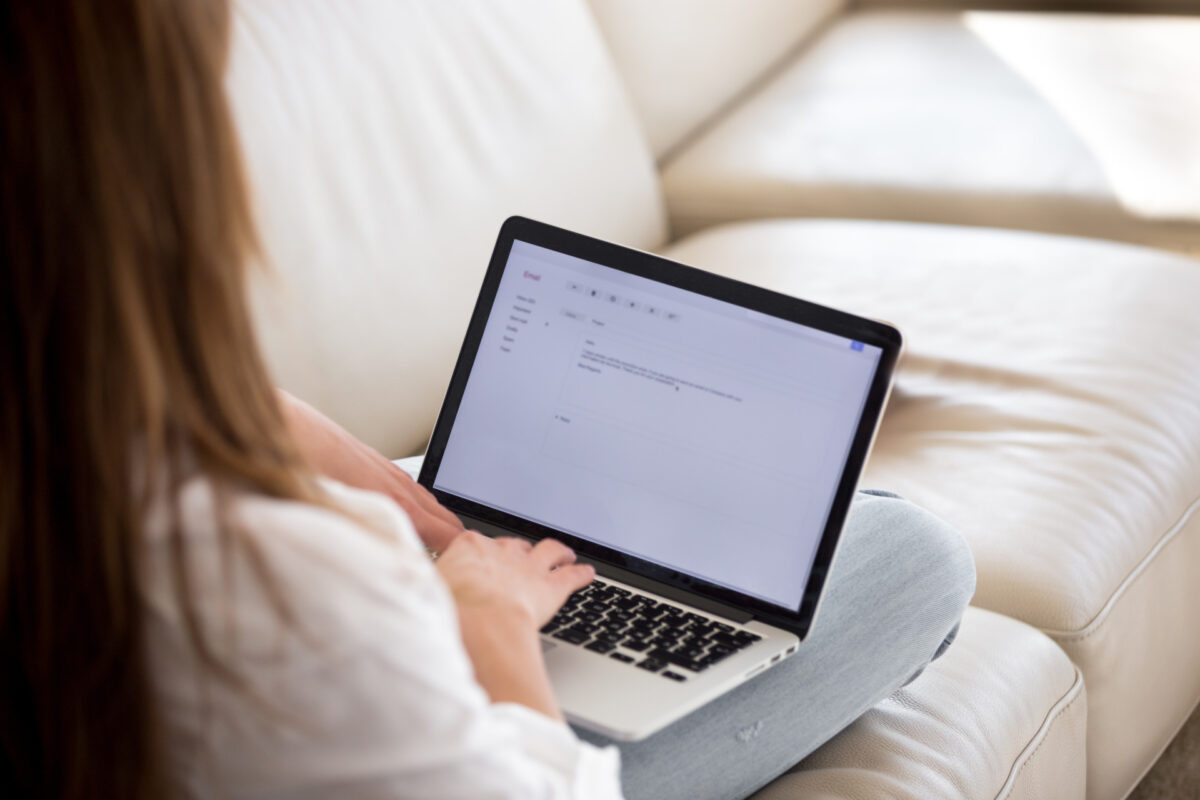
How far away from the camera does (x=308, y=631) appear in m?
0.49

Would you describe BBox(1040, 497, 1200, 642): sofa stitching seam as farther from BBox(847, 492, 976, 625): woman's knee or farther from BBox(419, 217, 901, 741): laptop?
BBox(419, 217, 901, 741): laptop

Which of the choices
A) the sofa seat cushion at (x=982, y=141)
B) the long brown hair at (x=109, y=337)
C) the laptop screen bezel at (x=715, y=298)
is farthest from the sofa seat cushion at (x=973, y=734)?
the sofa seat cushion at (x=982, y=141)

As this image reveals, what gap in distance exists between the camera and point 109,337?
49cm

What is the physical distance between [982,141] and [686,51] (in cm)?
47

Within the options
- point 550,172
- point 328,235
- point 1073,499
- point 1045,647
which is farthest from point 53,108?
point 550,172

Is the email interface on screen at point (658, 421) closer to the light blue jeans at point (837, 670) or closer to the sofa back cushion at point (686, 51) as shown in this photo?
the light blue jeans at point (837, 670)

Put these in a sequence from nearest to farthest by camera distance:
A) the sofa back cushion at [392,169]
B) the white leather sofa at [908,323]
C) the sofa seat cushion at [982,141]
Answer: the white leather sofa at [908,323] → the sofa back cushion at [392,169] → the sofa seat cushion at [982,141]

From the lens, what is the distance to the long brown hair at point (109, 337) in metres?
0.47

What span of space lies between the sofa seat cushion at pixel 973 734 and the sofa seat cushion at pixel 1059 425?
0.06 m

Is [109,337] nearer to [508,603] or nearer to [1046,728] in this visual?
[508,603]

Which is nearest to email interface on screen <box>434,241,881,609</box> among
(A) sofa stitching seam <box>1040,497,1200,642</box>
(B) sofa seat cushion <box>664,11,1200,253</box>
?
(A) sofa stitching seam <box>1040,497,1200,642</box>

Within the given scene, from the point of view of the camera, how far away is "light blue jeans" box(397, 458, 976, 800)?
848 millimetres

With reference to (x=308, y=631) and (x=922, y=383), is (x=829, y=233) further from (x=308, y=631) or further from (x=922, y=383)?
(x=308, y=631)

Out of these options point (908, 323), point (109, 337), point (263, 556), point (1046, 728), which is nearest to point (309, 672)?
point (263, 556)
